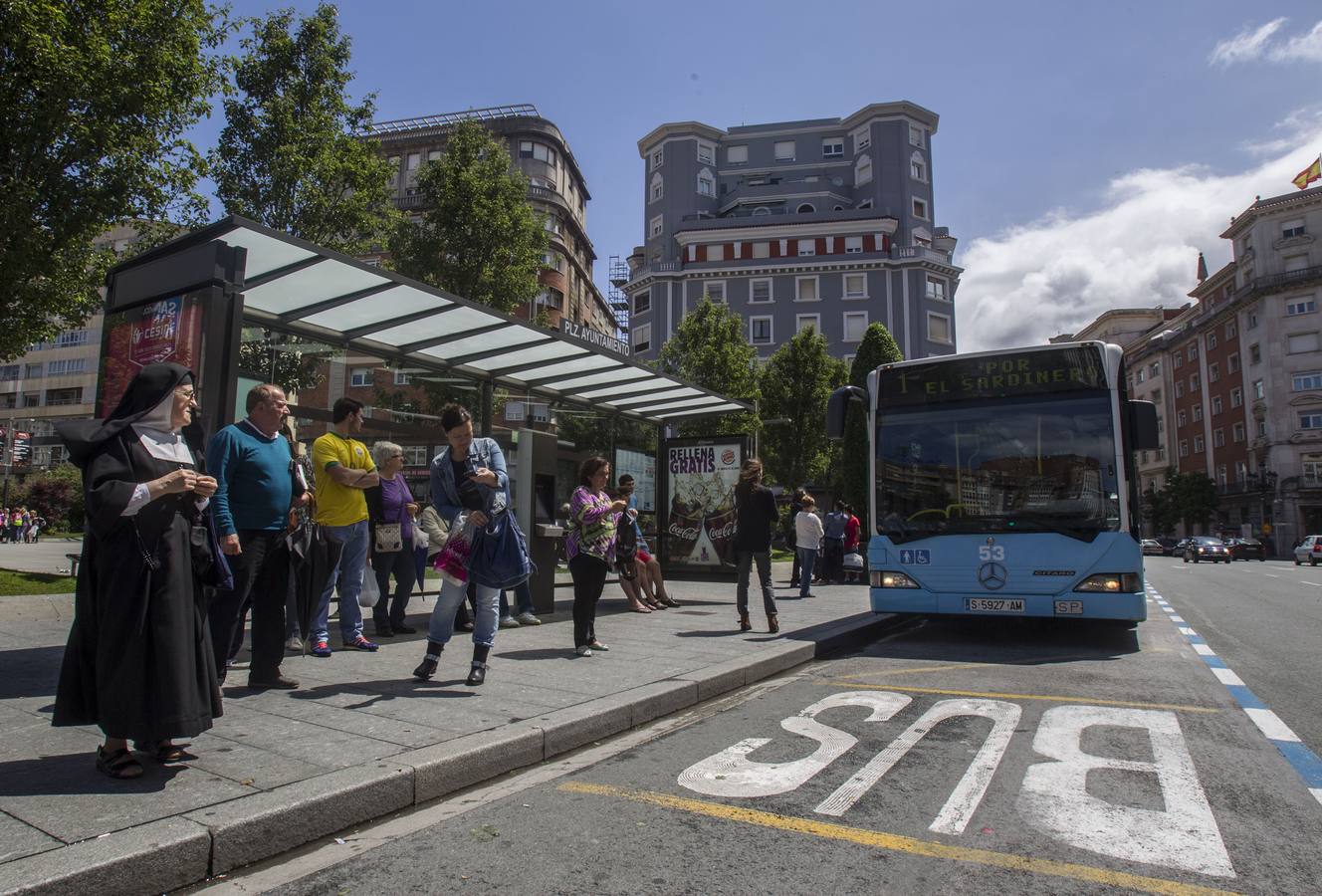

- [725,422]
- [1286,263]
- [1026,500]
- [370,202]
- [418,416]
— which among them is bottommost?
[1026,500]

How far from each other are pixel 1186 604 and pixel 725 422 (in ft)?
46.2

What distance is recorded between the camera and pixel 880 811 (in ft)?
11.2

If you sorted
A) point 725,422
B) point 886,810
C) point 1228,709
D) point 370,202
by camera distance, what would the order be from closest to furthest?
point 886,810 < point 1228,709 < point 370,202 < point 725,422

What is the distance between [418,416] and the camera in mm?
9445

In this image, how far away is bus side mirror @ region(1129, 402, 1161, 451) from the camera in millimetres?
8086

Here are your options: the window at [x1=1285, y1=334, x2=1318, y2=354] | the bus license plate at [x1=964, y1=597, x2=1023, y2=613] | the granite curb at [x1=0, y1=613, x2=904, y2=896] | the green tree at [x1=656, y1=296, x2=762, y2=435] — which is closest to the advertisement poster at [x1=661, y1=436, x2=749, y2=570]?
the bus license plate at [x1=964, y1=597, x2=1023, y2=613]

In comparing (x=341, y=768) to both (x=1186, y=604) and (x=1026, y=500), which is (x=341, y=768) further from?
(x=1186, y=604)

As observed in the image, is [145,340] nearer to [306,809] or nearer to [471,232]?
[306,809]

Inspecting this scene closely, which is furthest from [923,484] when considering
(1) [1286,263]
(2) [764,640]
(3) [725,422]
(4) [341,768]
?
(1) [1286,263]

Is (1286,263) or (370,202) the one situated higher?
(1286,263)

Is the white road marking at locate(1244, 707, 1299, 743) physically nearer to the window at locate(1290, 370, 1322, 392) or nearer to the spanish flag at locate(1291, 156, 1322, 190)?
the window at locate(1290, 370, 1322, 392)

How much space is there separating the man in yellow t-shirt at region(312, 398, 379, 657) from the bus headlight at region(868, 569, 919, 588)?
202 inches

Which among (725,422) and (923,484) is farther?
(725,422)

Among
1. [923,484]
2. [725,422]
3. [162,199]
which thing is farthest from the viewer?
[725,422]
